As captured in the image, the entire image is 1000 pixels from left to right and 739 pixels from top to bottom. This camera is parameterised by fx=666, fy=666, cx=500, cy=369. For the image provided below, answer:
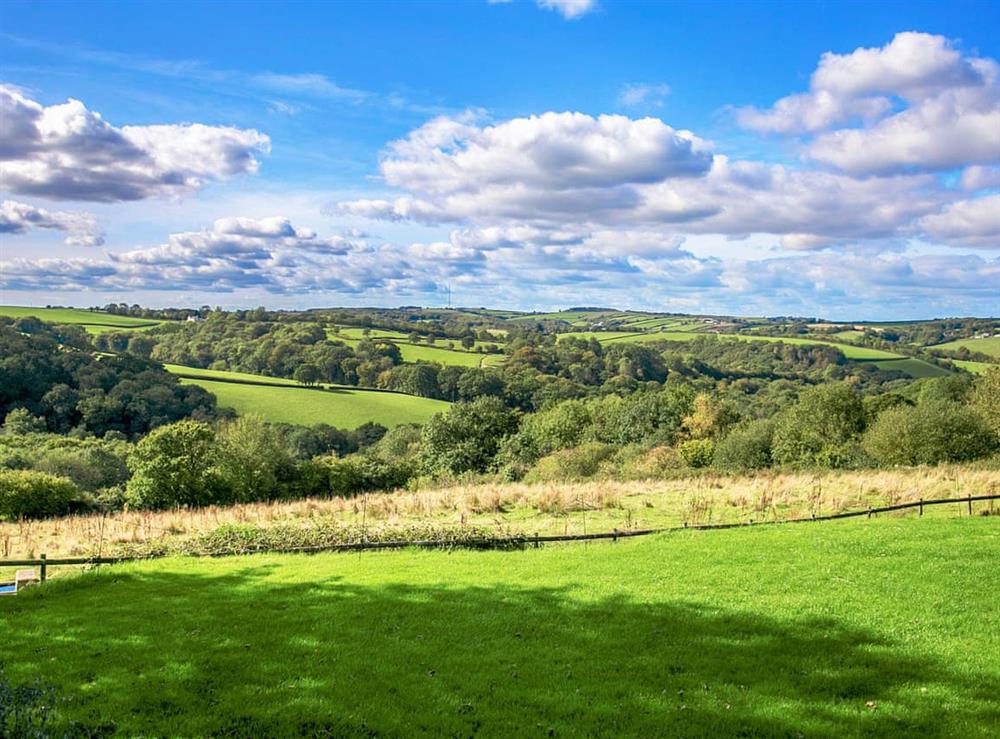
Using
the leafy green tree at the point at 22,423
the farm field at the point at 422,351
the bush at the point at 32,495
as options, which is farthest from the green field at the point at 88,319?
the bush at the point at 32,495

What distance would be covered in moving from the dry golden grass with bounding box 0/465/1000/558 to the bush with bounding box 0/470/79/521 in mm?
8874

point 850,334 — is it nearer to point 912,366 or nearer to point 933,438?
point 912,366

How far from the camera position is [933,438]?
38188 millimetres

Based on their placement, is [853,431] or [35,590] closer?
[35,590]

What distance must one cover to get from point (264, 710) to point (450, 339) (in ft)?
495

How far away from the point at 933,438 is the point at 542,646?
37.1 meters

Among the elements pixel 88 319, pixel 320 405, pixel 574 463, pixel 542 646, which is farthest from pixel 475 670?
pixel 88 319

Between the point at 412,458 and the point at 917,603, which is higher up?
the point at 917,603

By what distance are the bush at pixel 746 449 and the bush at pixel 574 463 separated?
8061 millimetres

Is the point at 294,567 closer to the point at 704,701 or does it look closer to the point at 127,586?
the point at 127,586

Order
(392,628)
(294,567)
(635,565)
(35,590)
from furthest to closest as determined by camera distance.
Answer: (294,567) → (635,565) → (35,590) → (392,628)

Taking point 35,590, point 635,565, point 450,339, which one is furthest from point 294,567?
point 450,339

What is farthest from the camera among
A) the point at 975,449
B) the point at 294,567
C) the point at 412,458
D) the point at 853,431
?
the point at 412,458

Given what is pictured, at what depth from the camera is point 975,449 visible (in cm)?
3816
